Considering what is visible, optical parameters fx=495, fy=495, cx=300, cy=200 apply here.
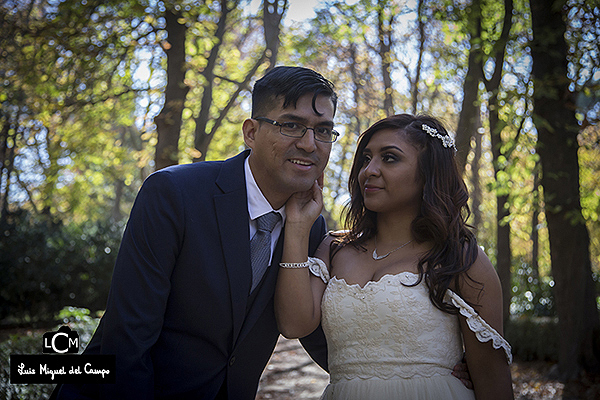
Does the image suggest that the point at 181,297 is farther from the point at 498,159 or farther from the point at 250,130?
the point at 498,159

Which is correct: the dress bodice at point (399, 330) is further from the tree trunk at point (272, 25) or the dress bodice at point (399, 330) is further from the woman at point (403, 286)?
the tree trunk at point (272, 25)

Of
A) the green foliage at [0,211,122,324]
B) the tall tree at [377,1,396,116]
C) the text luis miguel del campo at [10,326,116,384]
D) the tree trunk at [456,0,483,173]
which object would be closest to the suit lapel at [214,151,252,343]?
the text luis miguel del campo at [10,326,116,384]

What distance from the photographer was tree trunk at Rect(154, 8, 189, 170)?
20.1ft

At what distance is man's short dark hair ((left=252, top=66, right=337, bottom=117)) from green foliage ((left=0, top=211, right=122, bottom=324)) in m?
7.73

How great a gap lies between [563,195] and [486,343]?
4.05 meters

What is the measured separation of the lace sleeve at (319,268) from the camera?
2812mm

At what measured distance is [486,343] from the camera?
2.48m

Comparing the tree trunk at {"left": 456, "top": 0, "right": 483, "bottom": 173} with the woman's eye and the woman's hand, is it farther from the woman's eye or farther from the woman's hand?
the woman's eye

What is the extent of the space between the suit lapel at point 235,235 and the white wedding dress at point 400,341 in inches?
20.8

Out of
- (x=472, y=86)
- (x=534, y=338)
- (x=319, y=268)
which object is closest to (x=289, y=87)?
(x=319, y=268)

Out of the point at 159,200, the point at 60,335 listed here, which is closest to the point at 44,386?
the point at 60,335

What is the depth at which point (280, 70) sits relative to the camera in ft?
9.08

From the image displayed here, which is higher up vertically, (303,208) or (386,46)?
(386,46)

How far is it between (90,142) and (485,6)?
23.2 feet
